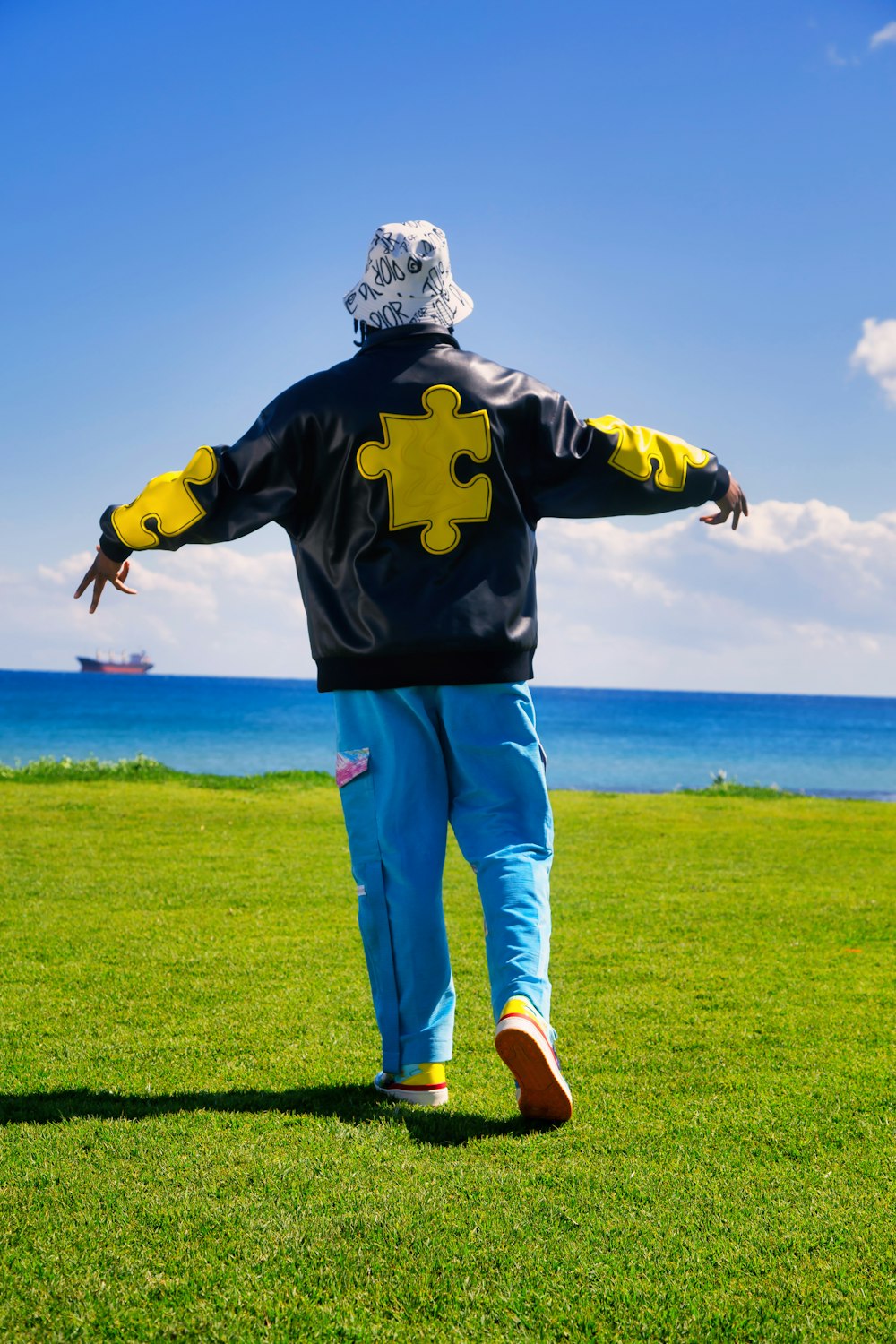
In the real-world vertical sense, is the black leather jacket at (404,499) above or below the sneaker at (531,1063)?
above

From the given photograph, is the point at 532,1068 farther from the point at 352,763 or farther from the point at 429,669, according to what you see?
the point at 429,669

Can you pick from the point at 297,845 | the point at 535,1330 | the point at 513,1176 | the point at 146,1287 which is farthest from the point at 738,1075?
the point at 297,845

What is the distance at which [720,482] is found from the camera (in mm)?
3490

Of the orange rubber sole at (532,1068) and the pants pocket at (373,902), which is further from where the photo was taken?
the pants pocket at (373,902)

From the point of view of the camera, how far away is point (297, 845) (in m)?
7.93

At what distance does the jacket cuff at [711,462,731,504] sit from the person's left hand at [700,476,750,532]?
0.04ft

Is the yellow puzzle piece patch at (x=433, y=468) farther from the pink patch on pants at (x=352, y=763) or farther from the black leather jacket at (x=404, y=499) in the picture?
the pink patch on pants at (x=352, y=763)

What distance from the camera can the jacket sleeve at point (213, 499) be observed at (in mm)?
3070

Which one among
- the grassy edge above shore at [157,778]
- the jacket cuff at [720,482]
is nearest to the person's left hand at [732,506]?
the jacket cuff at [720,482]

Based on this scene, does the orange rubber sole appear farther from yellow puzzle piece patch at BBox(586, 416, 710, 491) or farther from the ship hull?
the ship hull

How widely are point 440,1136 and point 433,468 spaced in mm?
1813

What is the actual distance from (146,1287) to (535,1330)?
27.4 inches

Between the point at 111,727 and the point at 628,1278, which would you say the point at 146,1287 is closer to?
the point at 628,1278

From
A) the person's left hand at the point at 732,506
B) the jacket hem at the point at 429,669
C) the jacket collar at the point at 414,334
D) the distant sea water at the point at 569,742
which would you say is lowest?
the distant sea water at the point at 569,742
